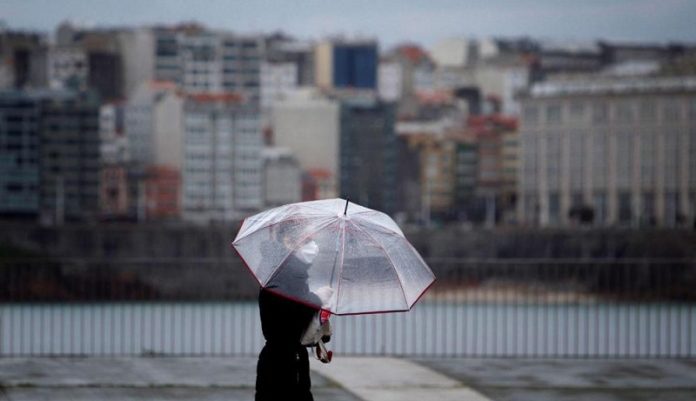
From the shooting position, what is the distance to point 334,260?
6711 mm

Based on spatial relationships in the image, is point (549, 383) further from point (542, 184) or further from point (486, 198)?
point (486, 198)

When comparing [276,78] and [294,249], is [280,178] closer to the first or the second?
[276,78]

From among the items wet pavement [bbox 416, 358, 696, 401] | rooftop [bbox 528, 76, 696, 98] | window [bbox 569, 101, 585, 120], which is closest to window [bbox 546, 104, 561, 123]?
rooftop [bbox 528, 76, 696, 98]

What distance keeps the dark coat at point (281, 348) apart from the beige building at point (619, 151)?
102 meters

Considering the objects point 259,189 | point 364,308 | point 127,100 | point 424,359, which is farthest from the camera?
point 127,100

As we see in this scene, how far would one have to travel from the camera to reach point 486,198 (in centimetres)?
12644

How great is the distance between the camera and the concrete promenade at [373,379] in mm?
9961

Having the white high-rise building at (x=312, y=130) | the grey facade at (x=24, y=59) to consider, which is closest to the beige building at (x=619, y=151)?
the white high-rise building at (x=312, y=130)

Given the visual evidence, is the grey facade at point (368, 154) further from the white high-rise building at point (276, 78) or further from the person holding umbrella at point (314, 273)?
the person holding umbrella at point (314, 273)

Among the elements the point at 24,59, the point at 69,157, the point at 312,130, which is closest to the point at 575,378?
the point at 69,157

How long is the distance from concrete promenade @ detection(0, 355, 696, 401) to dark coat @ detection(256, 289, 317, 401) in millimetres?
2943

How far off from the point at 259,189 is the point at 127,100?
1606 centimetres

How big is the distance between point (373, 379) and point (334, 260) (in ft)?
13.2

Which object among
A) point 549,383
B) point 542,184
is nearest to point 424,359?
point 549,383
